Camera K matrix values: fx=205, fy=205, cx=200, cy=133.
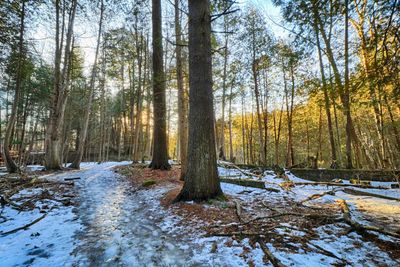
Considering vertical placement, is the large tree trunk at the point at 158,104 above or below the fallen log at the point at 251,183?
above

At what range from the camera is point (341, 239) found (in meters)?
2.84

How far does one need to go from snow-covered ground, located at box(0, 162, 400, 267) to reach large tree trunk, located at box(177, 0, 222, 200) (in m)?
0.87

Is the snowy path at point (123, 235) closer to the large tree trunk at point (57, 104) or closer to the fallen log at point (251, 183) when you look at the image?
the fallen log at point (251, 183)

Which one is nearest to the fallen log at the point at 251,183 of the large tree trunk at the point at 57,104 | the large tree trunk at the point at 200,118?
the large tree trunk at the point at 200,118

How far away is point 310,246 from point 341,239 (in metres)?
0.56

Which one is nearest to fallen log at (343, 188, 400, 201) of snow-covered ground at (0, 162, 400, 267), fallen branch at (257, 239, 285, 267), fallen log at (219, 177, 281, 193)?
snow-covered ground at (0, 162, 400, 267)

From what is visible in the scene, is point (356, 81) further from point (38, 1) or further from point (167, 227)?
point (38, 1)

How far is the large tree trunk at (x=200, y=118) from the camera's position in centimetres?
461

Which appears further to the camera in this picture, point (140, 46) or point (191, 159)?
point (140, 46)

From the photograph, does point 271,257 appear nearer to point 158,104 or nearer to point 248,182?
point 248,182

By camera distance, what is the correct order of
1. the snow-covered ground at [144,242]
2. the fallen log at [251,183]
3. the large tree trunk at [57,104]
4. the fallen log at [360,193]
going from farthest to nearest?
the large tree trunk at [57,104] → the fallen log at [251,183] → the fallen log at [360,193] → the snow-covered ground at [144,242]

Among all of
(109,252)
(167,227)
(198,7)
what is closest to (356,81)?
(198,7)

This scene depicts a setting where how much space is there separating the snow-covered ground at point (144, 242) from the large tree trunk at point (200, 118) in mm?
868

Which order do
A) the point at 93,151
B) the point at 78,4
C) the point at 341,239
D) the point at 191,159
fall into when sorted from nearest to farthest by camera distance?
the point at 341,239 < the point at 191,159 < the point at 78,4 < the point at 93,151
